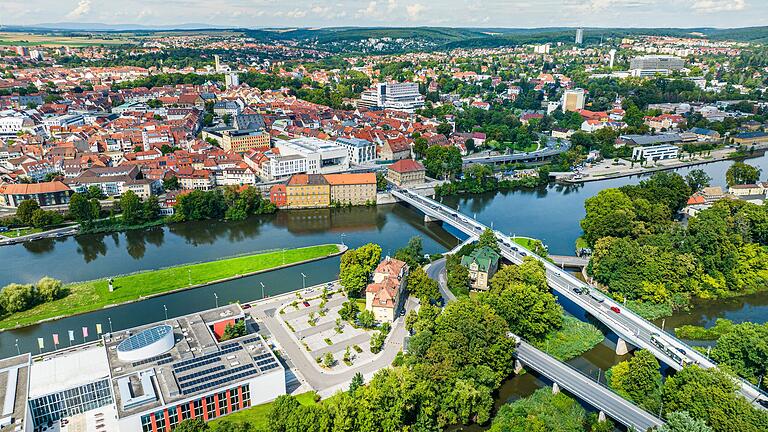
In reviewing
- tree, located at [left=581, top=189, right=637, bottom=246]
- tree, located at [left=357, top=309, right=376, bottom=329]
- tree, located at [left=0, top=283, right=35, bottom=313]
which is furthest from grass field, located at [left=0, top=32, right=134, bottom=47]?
tree, located at [left=357, top=309, right=376, bottom=329]

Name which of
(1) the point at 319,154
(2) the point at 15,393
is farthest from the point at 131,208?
(2) the point at 15,393

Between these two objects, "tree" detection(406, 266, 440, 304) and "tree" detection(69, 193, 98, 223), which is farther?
"tree" detection(69, 193, 98, 223)

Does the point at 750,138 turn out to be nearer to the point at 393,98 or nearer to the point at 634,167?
the point at 634,167

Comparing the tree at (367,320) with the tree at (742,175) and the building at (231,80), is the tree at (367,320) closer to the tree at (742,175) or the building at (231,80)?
the tree at (742,175)

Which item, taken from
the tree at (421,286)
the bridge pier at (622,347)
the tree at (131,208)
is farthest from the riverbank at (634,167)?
the tree at (131,208)

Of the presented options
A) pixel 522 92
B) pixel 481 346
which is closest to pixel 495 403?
pixel 481 346

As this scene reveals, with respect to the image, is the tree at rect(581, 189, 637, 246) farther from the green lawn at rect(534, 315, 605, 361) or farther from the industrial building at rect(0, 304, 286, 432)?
the industrial building at rect(0, 304, 286, 432)

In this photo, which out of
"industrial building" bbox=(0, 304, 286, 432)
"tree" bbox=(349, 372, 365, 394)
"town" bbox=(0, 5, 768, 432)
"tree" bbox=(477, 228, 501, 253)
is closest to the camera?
"industrial building" bbox=(0, 304, 286, 432)
